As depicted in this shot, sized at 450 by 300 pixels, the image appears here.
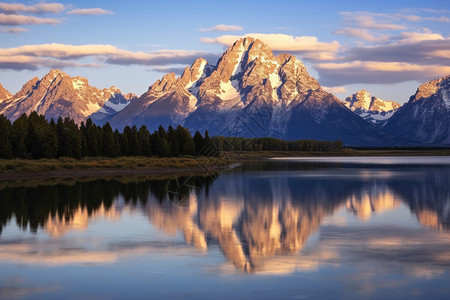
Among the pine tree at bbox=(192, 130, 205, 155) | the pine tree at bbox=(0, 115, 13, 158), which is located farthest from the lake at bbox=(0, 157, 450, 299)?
the pine tree at bbox=(192, 130, 205, 155)

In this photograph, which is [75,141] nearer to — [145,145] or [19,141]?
[19,141]

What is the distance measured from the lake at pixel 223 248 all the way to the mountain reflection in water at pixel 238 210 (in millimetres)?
102

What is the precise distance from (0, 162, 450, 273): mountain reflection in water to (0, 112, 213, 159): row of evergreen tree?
145 feet

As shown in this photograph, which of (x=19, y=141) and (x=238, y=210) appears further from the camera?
(x=19, y=141)

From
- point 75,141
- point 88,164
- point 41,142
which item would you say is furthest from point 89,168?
point 75,141

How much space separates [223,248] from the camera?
2864 centimetres

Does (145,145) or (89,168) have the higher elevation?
(145,145)

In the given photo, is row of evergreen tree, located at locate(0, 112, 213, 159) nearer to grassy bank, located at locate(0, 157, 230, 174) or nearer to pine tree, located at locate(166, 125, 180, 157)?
pine tree, located at locate(166, 125, 180, 157)

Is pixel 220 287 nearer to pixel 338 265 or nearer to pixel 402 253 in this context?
pixel 338 265

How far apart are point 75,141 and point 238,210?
77.2 meters

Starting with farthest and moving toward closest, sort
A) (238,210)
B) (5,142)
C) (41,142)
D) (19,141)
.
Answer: (41,142)
(19,141)
(5,142)
(238,210)

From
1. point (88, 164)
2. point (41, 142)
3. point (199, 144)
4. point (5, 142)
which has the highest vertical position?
point (5, 142)

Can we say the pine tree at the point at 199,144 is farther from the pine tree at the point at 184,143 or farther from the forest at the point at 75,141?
the pine tree at the point at 184,143

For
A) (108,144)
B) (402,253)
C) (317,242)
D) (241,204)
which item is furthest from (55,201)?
(108,144)
